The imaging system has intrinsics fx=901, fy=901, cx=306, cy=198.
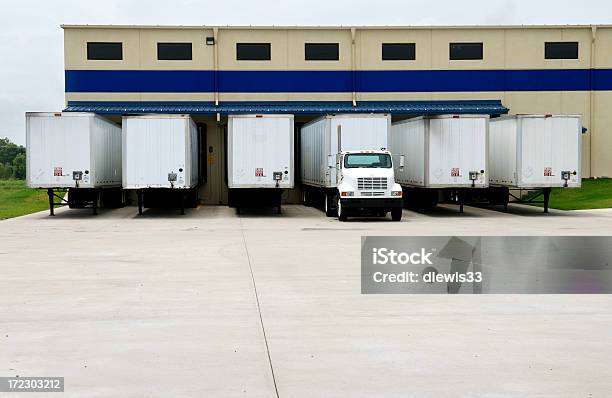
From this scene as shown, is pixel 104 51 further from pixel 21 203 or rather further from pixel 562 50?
pixel 562 50

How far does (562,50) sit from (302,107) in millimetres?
14228

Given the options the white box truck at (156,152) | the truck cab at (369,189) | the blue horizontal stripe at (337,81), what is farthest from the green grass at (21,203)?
the truck cab at (369,189)

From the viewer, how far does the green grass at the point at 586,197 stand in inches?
1548

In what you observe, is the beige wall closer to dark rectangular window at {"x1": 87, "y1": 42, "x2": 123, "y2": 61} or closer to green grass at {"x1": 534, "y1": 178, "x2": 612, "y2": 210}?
dark rectangular window at {"x1": 87, "y1": 42, "x2": 123, "y2": 61}

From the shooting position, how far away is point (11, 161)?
143 metres

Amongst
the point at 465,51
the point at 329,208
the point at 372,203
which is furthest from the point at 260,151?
the point at 465,51

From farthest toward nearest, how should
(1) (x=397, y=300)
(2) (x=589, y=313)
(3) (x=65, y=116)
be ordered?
(3) (x=65, y=116) → (1) (x=397, y=300) → (2) (x=589, y=313)

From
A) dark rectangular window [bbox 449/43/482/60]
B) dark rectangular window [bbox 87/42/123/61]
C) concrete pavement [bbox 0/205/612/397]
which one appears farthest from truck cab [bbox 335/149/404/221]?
dark rectangular window [bbox 87/42/123/61]

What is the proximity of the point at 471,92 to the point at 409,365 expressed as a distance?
39.9 meters

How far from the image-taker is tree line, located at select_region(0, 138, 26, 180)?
125625mm

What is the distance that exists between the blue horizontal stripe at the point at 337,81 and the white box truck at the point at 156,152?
1313cm

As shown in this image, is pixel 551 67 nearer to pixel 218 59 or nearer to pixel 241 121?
pixel 218 59

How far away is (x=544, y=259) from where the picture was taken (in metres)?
17.9

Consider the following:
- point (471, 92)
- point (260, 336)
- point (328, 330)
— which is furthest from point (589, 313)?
point (471, 92)
